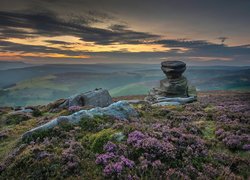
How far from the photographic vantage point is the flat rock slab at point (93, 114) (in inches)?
632

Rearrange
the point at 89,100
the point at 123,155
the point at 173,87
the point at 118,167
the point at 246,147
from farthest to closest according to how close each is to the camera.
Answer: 1. the point at 173,87
2. the point at 89,100
3. the point at 246,147
4. the point at 123,155
5. the point at 118,167

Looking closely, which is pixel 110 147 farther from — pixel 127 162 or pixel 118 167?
pixel 118 167

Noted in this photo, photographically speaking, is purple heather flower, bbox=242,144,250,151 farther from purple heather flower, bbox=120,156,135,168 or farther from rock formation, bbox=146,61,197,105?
rock formation, bbox=146,61,197,105

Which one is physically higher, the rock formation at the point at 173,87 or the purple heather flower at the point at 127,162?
the purple heather flower at the point at 127,162

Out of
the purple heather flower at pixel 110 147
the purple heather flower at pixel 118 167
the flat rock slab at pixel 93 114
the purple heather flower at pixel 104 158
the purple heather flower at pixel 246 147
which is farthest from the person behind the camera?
the flat rock slab at pixel 93 114

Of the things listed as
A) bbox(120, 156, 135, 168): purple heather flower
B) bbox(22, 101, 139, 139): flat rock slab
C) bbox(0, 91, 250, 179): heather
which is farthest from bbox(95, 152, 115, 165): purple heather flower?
bbox(22, 101, 139, 139): flat rock slab

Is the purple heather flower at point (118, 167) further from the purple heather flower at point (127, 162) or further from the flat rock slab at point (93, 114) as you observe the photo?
the flat rock slab at point (93, 114)

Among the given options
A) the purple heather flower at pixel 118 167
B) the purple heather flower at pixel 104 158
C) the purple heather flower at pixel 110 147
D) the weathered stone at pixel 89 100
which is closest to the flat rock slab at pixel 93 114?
the purple heather flower at pixel 110 147

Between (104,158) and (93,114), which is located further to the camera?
(93,114)

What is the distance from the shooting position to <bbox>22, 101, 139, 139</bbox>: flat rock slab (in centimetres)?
1606

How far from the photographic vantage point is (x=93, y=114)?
18094 millimetres

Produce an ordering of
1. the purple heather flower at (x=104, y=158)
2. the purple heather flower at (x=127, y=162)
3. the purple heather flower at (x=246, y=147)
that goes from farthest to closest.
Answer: the purple heather flower at (x=246, y=147), the purple heather flower at (x=104, y=158), the purple heather flower at (x=127, y=162)

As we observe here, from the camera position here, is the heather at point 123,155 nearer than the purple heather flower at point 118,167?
No

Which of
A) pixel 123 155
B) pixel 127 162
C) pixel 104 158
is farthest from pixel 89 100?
pixel 127 162
